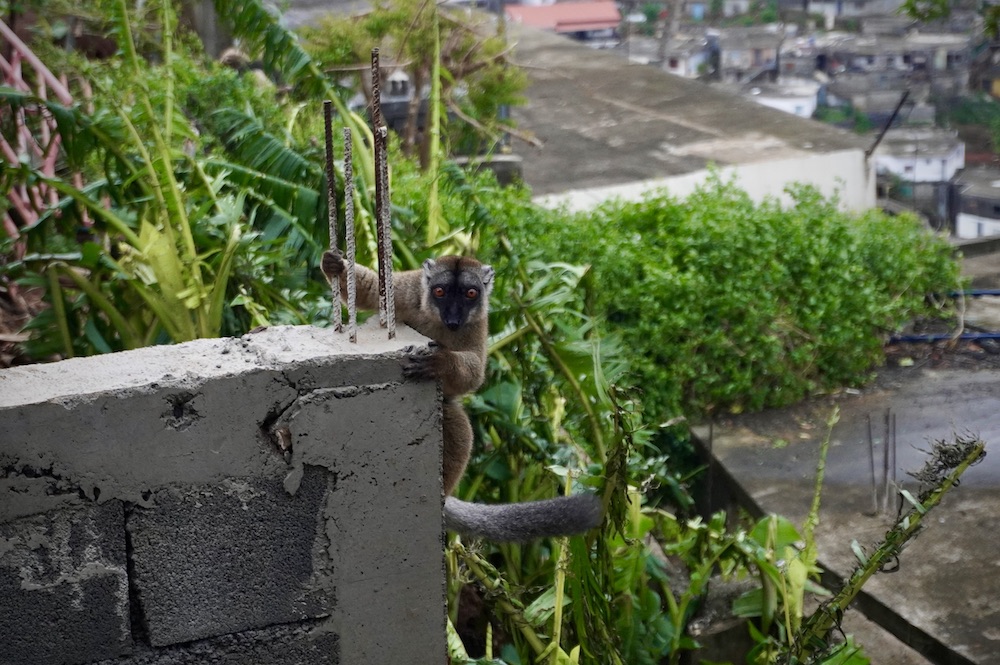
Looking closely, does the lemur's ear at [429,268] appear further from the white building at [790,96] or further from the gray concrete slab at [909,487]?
the white building at [790,96]

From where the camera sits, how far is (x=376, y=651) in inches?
115

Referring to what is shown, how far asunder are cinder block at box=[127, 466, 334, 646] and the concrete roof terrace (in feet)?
19.7

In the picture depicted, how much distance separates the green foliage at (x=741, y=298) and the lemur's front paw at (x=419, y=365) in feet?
12.8

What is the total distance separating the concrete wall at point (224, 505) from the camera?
2.58 meters

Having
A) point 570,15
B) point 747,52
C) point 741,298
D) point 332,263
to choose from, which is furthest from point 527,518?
point 570,15

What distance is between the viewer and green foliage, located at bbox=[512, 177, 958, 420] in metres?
6.89

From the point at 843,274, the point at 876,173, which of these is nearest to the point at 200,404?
the point at 843,274

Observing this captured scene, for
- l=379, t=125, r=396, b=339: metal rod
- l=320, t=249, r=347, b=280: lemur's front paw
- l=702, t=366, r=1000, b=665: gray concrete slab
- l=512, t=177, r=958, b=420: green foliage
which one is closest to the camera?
l=379, t=125, r=396, b=339: metal rod

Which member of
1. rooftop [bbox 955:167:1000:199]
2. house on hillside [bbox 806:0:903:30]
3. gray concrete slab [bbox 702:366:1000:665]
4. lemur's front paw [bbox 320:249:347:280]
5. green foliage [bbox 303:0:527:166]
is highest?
house on hillside [bbox 806:0:903:30]

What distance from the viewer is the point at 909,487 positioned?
5.93m

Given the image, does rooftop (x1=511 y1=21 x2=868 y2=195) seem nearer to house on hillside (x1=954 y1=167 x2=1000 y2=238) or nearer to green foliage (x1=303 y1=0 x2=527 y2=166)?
green foliage (x1=303 y1=0 x2=527 y2=166)

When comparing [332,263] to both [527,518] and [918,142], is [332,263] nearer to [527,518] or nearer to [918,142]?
[527,518]

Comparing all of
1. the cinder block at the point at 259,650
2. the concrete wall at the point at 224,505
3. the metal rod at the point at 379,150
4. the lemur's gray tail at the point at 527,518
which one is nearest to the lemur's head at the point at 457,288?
the lemur's gray tail at the point at 527,518

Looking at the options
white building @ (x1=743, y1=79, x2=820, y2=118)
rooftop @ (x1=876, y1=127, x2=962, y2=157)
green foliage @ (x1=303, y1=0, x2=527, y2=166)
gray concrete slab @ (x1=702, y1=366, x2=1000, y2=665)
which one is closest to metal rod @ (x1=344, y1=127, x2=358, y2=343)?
gray concrete slab @ (x1=702, y1=366, x2=1000, y2=665)
